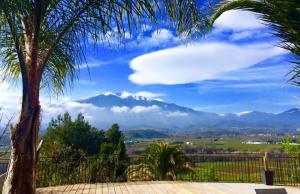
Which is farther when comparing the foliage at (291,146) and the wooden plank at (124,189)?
the foliage at (291,146)

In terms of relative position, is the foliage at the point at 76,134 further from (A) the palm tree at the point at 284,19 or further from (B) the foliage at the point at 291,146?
(A) the palm tree at the point at 284,19

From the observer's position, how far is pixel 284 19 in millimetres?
3883

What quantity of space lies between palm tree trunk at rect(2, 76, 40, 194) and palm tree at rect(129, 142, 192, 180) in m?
9.71

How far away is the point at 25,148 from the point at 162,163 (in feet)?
32.8

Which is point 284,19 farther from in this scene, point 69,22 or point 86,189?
point 86,189

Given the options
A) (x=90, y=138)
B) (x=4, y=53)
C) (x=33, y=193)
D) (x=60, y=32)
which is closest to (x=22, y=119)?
(x=33, y=193)

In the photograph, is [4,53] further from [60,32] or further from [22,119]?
Result: [22,119]

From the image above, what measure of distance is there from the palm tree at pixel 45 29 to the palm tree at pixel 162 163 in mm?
9193

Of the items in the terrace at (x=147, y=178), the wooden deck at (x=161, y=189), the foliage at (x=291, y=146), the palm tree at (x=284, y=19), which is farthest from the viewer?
the foliage at (x=291, y=146)

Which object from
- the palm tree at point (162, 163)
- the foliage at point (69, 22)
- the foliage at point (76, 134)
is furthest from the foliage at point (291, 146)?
the foliage at point (76, 134)

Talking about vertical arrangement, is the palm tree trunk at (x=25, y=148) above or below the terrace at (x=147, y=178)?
above

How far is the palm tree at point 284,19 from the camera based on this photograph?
375 centimetres

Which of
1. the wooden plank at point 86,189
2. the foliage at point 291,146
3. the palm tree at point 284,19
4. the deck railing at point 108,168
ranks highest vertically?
the palm tree at point 284,19

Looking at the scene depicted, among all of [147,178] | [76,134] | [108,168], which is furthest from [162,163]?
[76,134]
